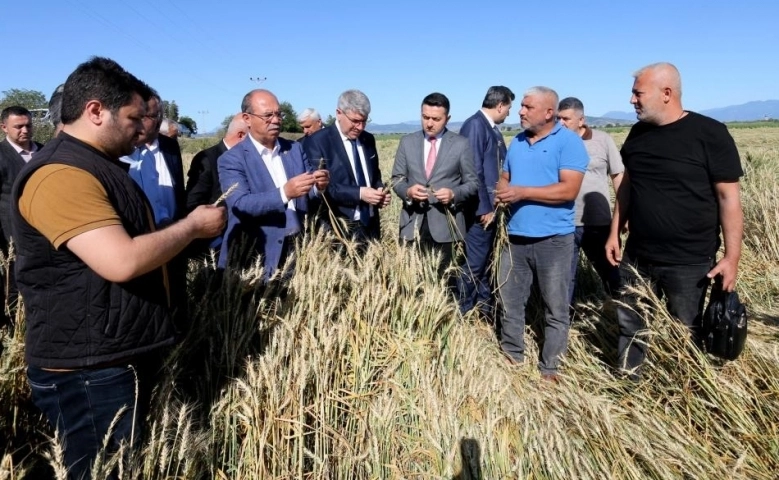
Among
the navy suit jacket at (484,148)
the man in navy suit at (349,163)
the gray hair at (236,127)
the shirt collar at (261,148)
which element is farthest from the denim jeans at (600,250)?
the gray hair at (236,127)

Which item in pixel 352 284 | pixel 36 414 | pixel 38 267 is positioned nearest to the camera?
pixel 38 267

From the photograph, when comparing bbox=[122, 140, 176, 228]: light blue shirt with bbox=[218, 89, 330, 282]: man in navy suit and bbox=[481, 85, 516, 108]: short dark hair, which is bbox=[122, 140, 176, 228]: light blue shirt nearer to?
bbox=[218, 89, 330, 282]: man in navy suit

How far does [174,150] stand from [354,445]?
7.91 ft

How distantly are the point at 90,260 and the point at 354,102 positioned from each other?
2739 millimetres

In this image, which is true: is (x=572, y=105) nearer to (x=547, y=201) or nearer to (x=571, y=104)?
(x=571, y=104)

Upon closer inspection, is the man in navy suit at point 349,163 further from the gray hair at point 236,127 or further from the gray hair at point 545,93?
the gray hair at point 545,93

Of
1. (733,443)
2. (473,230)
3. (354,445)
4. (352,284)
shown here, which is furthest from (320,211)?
(733,443)

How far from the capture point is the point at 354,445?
2.42m

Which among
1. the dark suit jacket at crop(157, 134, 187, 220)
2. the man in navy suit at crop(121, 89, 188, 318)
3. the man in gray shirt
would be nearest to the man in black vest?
the man in navy suit at crop(121, 89, 188, 318)

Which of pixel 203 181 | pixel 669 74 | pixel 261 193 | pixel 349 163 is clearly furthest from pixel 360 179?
pixel 669 74

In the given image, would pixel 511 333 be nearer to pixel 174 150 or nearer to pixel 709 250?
pixel 709 250

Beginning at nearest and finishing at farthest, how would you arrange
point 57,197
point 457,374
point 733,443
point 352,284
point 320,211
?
point 57,197, point 733,443, point 457,374, point 352,284, point 320,211

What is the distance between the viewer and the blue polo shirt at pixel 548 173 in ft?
11.7

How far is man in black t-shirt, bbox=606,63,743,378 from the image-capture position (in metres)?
2.88
